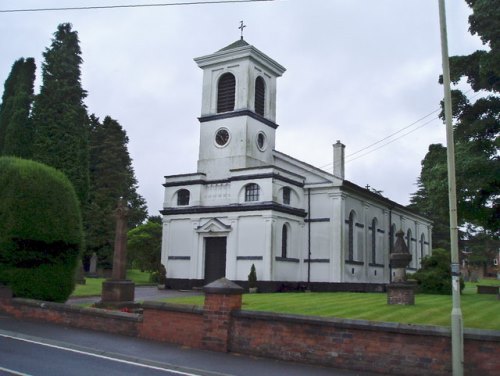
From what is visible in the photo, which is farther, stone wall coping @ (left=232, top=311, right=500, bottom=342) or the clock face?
the clock face

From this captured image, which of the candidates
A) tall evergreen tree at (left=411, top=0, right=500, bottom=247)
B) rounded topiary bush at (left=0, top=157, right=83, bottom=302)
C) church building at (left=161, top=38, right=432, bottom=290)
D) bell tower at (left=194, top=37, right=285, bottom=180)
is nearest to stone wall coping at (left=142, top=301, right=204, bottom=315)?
rounded topiary bush at (left=0, top=157, right=83, bottom=302)

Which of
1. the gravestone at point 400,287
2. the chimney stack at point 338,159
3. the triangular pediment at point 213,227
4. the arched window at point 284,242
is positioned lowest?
the gravestone at point 400,287

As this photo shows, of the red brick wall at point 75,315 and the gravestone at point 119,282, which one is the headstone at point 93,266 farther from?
the red brick wall at point 75,315

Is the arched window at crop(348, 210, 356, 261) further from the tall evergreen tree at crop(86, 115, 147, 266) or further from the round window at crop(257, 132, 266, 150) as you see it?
the tall evergreen tree at crop(86, 115, 147, 266)

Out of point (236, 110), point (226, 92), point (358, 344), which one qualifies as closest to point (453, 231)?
point (358, 344)

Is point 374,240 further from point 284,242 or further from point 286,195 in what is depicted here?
point 286,195

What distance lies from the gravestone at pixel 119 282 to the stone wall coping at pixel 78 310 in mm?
2874

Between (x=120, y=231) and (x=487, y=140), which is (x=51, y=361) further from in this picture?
(x=487, y=140)

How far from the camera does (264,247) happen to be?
106 ft

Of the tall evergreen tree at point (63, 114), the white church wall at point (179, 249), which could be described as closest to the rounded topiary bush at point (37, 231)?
the white church wall at point (179, 249)

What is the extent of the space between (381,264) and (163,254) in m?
17.3

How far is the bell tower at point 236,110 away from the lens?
35469 mm

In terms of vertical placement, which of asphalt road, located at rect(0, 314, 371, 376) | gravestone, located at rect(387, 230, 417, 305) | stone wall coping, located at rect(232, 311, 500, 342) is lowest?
asphalt road, located at rect(0, 314, 371, 376)

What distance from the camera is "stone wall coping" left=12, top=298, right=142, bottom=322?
13909mm
